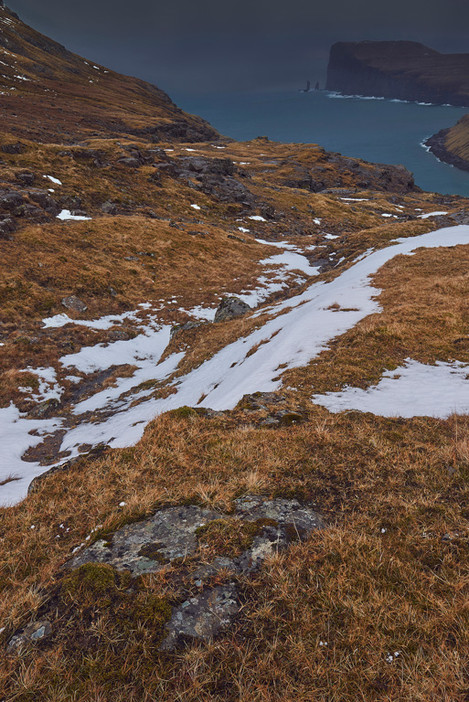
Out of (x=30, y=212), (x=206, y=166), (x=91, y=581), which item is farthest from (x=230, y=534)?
(x=206, y=166)

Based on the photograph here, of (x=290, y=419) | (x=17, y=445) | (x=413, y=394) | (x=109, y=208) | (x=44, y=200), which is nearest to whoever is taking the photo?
(x=290, y=419)

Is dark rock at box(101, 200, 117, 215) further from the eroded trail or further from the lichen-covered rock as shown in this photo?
the lichen-covered rock

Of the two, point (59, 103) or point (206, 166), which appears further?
point (59, 103)

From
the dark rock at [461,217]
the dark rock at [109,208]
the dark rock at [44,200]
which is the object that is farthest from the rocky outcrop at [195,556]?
the dark rock at [461,217]

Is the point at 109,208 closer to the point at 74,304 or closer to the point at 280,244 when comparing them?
the point at 74,304

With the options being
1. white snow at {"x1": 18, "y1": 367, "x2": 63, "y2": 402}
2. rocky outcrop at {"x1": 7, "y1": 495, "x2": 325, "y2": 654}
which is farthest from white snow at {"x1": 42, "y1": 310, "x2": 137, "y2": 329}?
rocky outcrop at {"x1": 7, "y1": 495, "x2": 325, "y2": 654}

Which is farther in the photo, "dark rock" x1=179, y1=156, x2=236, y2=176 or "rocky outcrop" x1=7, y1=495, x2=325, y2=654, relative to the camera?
"dark rock" x1=179, y1=156, x2=236, y2=176
